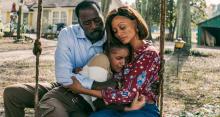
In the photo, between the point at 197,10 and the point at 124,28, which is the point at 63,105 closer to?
the point at 124,28

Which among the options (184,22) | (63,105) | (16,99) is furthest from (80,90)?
(184,22)

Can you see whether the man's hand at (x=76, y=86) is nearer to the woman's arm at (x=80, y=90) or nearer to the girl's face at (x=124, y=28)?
the woman's arm at (x=80, y=90)

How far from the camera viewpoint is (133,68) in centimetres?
338

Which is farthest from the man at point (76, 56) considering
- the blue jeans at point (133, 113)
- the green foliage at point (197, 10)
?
the green foliage at point (197, 10)

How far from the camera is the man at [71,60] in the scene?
353cm

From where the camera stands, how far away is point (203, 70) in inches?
549

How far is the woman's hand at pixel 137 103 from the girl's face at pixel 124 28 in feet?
1.55

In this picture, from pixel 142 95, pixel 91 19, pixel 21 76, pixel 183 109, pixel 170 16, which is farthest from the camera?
pixel 170 16

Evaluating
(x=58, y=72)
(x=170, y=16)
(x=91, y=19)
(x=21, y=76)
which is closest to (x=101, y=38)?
(x=91, y=19)

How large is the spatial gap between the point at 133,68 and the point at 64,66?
24.1 inches

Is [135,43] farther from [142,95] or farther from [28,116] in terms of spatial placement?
[28,116]

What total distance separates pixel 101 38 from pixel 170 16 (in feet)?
140

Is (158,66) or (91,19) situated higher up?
(91,19)

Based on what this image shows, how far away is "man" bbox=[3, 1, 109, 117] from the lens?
3525 millimetres
